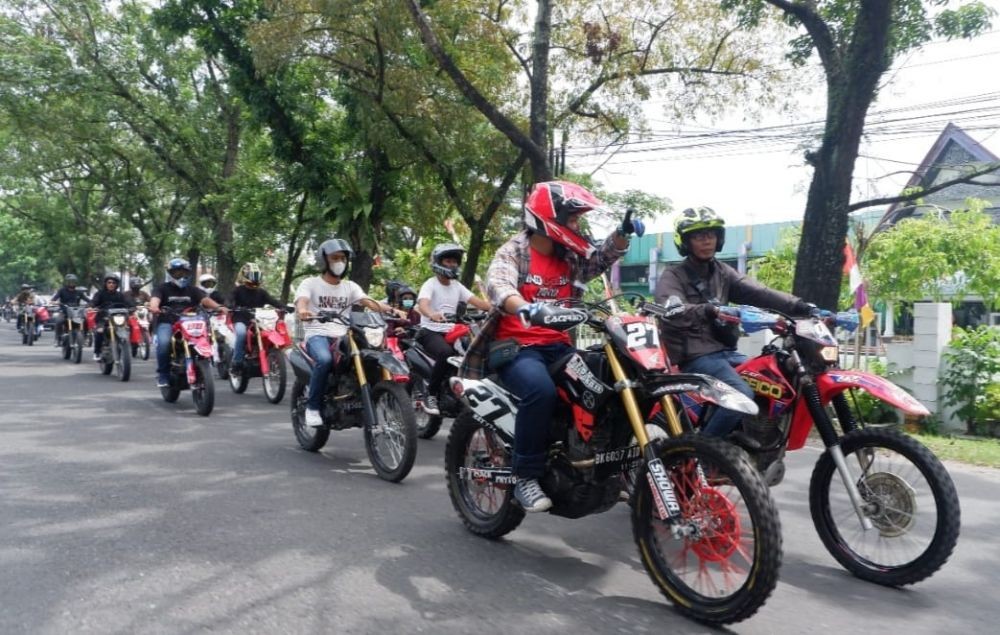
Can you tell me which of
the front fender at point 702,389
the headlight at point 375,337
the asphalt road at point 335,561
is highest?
the headlight at point 375,337

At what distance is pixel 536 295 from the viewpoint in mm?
4543

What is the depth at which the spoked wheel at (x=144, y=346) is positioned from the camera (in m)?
15.7

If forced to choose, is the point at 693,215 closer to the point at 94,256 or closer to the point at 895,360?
the point at 895,360

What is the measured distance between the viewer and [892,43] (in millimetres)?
9977

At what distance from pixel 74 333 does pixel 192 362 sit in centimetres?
840

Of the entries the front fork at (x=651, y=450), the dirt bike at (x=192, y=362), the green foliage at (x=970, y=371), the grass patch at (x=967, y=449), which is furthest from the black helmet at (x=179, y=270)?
the green foliage at (x=970, y=371)

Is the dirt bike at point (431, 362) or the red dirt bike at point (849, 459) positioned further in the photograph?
the dirt bike at point (431, 362)

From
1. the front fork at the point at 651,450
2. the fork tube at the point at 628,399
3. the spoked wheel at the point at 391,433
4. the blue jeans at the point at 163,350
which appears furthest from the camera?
the blue jeans at the point at 163,350

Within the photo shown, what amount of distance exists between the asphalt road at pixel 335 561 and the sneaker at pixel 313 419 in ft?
1.02

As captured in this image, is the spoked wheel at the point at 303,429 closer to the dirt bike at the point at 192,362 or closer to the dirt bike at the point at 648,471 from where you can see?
the dirt bike at the point at 192,362

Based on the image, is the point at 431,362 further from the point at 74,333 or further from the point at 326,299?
the point at 74,333

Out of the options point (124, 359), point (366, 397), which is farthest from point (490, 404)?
point (124, 359)

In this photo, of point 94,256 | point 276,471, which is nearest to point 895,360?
point 276,471

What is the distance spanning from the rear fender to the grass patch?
17.0ft
